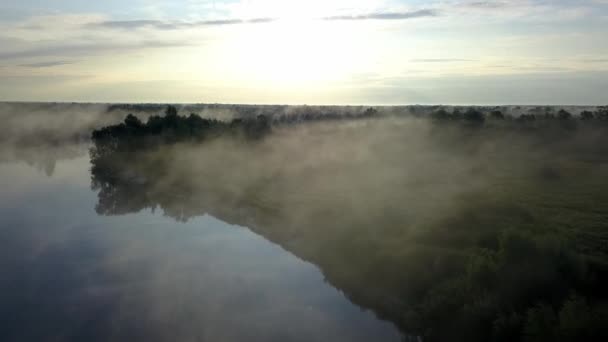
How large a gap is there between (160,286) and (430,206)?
2002 centimetres

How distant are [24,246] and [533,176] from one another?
4302cm

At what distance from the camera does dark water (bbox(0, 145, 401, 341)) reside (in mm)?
26188

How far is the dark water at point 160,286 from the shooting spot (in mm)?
26188

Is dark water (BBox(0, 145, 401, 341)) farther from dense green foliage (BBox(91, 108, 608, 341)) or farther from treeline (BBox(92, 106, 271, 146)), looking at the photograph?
treeline (BBox(92, 106, 271, 146))

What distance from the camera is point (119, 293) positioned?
30953 mm

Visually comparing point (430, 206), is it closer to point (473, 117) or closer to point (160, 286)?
point (160, 286)

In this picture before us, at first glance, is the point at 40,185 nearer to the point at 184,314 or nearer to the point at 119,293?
the point at 119,293

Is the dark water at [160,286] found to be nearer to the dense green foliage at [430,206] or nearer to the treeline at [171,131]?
the dense green foliage at [430,206]

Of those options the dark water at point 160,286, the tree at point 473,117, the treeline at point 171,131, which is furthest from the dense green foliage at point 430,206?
the dark water at point 160,286

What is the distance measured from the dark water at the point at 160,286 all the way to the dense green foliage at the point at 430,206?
7.01ft

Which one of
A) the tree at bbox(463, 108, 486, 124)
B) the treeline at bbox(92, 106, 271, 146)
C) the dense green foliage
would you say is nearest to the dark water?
the dense green foliage

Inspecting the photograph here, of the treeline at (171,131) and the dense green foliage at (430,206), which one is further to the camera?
the treeline at (171,131)

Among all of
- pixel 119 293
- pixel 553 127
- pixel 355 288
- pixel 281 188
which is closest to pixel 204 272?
pixel 119 293

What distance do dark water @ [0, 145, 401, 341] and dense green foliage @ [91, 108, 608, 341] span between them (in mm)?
2138
